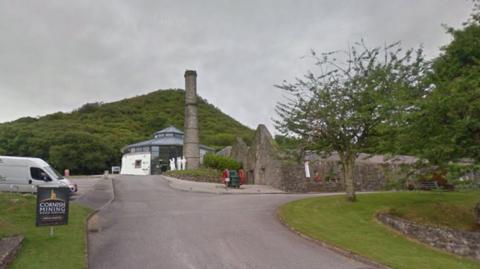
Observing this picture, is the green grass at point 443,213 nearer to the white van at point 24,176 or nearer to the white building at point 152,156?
the white van at point 24,176

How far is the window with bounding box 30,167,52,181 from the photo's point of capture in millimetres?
19375

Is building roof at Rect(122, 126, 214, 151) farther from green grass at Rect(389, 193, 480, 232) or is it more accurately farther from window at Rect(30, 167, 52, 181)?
green grass at Rect(389, 193, 480, 232)

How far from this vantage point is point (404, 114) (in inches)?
478

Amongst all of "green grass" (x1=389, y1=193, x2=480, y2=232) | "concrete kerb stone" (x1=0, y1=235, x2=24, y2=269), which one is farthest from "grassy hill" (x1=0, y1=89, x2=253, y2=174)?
"green grass" (x1=389, y1=193, x2=480, y2=232)

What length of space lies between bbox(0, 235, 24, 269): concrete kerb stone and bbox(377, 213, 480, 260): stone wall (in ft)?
36.3

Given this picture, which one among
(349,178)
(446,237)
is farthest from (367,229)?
(349,178)

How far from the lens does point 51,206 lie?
33.2 ft

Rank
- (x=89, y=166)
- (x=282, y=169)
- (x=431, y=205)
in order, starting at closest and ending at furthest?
(x=431, y=205), (x=282, y=169), (x=89, y=166)

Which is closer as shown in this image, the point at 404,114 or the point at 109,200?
the point at 404,114

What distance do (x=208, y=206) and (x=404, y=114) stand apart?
364 inches

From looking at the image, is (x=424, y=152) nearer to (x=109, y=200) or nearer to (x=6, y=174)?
(x=109, y=200)

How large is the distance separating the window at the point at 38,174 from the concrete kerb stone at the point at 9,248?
35.4ft

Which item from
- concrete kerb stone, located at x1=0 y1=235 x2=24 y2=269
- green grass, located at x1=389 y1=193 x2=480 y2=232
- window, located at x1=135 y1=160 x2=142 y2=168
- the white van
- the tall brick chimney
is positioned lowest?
green grass, located at x1=389 y1=193 x2=480 y2=232

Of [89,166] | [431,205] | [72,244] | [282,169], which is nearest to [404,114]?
[431,205]
